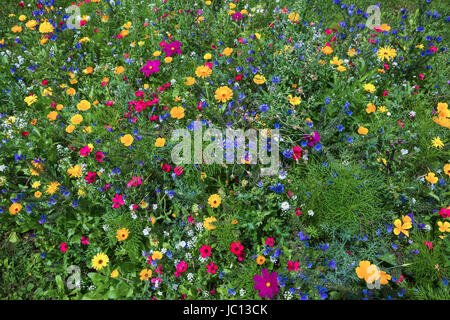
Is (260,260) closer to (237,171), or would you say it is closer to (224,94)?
(237,171)

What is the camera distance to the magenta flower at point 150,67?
11.1 feet

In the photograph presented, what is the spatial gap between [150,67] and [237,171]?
1.70 m

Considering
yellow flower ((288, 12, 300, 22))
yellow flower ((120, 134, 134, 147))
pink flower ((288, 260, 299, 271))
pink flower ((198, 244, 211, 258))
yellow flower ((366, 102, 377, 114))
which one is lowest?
pink flower ((288, 260, 299, 271))

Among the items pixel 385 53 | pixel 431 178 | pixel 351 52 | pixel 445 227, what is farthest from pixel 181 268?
pixel 385 53

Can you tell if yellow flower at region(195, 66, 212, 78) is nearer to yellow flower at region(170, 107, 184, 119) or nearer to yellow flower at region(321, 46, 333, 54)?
yellow flower at region(170, 107, 184, 119)

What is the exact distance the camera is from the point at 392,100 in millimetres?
3211

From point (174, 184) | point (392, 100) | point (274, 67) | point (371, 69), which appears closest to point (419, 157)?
point (392, 100)

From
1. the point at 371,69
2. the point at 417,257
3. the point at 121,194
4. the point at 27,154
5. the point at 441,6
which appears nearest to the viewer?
the point at 417,257

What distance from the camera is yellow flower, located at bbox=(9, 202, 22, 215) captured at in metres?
A: 2.63

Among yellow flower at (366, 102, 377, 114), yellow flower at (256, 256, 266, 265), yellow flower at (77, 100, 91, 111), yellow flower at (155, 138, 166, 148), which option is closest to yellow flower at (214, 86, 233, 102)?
yellow flower at (155, 138, 166, 148)

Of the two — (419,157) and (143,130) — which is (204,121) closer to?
(143,130)

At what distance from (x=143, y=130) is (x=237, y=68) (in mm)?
1148

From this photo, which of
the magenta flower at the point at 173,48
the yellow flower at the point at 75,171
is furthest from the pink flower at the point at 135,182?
the magenta flower at the point at 173,48

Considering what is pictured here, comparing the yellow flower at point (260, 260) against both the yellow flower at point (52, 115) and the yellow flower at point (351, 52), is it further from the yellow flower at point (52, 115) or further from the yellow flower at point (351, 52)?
the yellow flower at point (52, 115)
